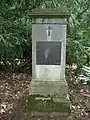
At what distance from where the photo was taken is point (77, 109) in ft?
14.1

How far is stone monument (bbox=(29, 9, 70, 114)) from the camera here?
4.02 meters

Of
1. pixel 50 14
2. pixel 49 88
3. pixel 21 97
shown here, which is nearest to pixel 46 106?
pixel 49 88

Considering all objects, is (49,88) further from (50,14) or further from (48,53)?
(50,14)

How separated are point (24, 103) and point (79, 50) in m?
2.59

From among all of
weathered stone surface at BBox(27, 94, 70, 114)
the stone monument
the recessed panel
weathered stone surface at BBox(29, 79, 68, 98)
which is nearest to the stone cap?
the stone monument

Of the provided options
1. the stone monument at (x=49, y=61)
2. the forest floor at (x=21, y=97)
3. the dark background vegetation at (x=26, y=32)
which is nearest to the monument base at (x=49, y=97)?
the stone monument at (x=49, y=61)

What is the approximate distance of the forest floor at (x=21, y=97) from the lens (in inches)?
159

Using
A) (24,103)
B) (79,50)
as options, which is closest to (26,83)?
(24,103)

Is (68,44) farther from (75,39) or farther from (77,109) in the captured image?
(77,109)

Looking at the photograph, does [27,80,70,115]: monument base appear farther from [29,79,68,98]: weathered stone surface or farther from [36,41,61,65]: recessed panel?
[36,41,61,65]: recessed panel

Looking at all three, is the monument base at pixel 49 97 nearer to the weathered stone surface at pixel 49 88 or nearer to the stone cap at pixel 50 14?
the weathered stone surface at pixel 49 88

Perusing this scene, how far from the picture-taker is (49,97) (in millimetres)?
4246

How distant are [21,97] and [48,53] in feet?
3.74

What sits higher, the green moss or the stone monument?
the stone monument
